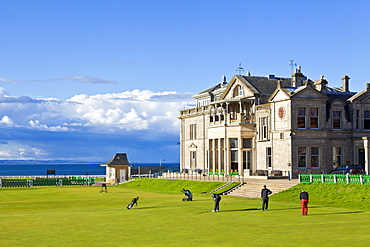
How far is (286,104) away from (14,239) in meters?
40.7

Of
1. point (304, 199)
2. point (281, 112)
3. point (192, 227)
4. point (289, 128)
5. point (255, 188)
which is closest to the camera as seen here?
point (192, 227)

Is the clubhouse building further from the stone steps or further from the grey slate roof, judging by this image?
the stone steps

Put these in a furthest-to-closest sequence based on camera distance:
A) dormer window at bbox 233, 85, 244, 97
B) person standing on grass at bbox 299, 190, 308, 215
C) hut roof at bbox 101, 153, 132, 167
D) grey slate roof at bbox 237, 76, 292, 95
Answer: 1. hut roof at bbox 101, 153, 132, 167
2. dormer window at bbox 233, 85, 244, 97
3. grey slate roof at bbox 237, 76, 292, 95
4. person standing on grass at bbox 299, 190, 308, 215

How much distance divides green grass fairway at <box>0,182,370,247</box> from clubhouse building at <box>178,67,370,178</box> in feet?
68.5

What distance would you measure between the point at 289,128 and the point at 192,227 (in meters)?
33.9

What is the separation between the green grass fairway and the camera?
2267 centimetres

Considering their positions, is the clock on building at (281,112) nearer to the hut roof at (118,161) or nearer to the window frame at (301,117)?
the window frame at (301,117)

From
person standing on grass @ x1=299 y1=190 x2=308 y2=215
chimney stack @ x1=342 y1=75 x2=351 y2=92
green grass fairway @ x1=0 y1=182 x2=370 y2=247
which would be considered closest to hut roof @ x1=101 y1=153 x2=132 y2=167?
chimney stack @ x1=342 y1=75 x2=351 y2=92

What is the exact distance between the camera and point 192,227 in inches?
1077

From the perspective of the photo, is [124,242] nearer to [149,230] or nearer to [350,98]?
[149,230]

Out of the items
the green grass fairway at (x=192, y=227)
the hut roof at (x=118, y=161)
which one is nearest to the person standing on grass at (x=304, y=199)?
the green grass fairway at (x=192, y=227)

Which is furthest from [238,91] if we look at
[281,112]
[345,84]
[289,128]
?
[289,128]

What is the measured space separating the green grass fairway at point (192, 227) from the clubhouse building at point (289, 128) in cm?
2087

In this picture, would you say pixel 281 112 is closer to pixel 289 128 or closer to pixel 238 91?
pixel 289 128
